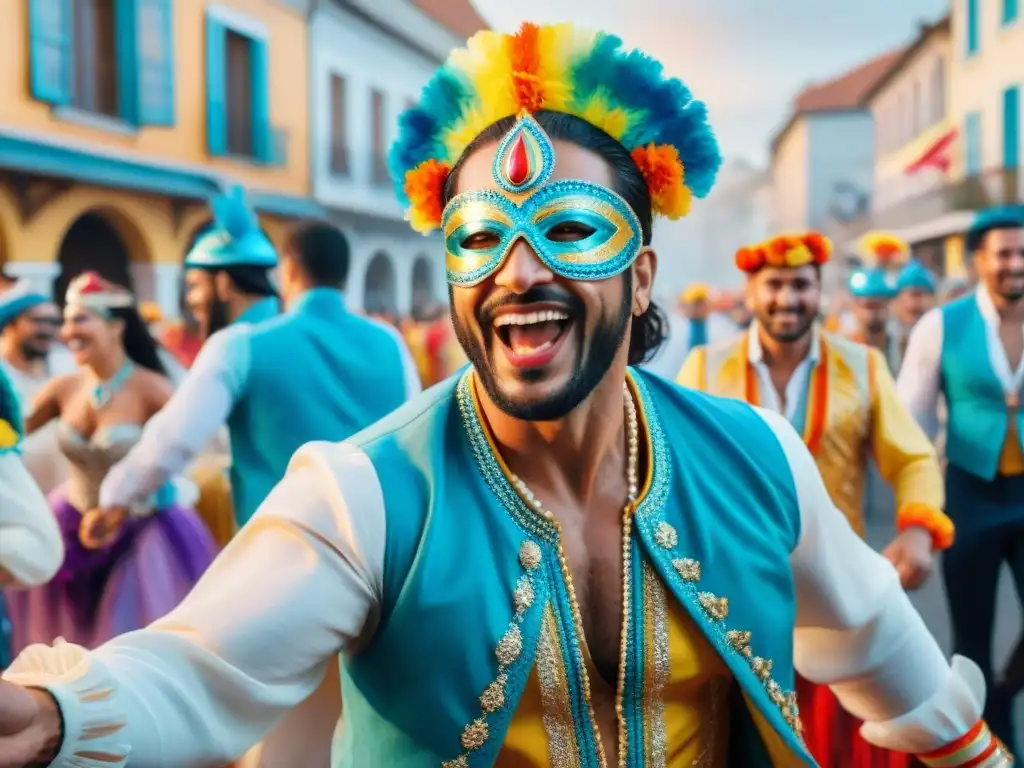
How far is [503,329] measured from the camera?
197 cm

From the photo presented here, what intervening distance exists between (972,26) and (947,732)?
928 inches

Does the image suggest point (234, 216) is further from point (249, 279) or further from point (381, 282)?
point (381, 282)

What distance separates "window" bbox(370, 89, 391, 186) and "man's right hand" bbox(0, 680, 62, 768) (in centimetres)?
1865

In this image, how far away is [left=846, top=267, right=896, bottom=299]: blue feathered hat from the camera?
8883 mm

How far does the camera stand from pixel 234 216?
18.1ft

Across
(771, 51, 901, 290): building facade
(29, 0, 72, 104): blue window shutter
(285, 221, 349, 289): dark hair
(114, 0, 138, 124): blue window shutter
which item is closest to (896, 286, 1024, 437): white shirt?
(285, 221, 349, 289): dark hair

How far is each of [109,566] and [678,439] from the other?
348cm

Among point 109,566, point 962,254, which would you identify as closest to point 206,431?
point 109,566

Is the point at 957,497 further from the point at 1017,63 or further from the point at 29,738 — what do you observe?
the point at 1017,63

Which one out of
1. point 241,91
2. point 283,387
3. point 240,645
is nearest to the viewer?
point 240,645

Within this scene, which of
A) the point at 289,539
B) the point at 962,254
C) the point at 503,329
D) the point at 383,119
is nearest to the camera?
the point at 289,539

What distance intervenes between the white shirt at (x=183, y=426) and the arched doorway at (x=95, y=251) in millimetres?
8689

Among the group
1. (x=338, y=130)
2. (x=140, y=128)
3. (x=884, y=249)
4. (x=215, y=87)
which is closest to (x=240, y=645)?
(x=884, y=249)

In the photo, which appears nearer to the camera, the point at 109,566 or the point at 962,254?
the point at 109,566
